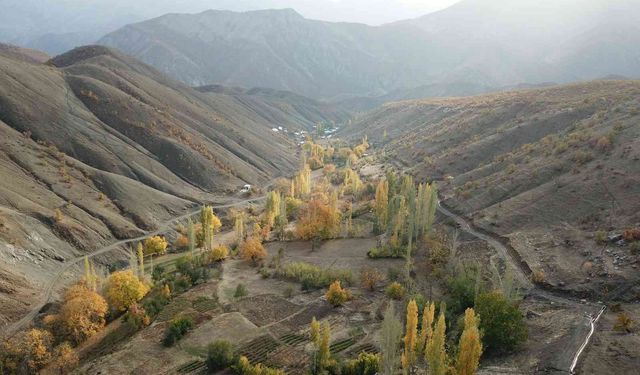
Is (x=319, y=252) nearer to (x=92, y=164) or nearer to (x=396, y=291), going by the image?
(x=396, y=291)

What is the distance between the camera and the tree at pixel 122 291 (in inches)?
2594

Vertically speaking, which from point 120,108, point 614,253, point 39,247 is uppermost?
point 120,108

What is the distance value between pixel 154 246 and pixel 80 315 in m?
30.9

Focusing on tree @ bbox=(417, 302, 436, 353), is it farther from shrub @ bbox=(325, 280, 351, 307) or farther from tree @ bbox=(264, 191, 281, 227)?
tree @ bbox=(264, 191, 281, 227)

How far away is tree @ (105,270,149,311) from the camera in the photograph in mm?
65875

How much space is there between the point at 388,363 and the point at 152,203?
8130cm

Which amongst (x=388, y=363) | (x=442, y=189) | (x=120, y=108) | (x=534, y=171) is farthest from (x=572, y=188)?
(x=120, y=108)

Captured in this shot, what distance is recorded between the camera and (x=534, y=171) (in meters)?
85.8

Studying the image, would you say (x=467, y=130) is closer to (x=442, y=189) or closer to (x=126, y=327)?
(x=442, y=189)

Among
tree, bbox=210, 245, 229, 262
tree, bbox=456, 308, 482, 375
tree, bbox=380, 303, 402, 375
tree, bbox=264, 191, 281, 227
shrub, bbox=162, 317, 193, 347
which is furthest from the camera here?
tree, bbox=264, 191, 281, 227

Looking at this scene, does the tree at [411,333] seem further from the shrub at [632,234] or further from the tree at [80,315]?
the tree at [80,315]

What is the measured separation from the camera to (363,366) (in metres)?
46.7

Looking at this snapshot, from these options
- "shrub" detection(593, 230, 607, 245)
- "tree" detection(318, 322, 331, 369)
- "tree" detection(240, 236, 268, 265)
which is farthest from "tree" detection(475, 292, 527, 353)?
"tree" detection(240, 236, 268, 265)

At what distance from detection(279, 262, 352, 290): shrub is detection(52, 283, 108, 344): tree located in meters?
26.3
